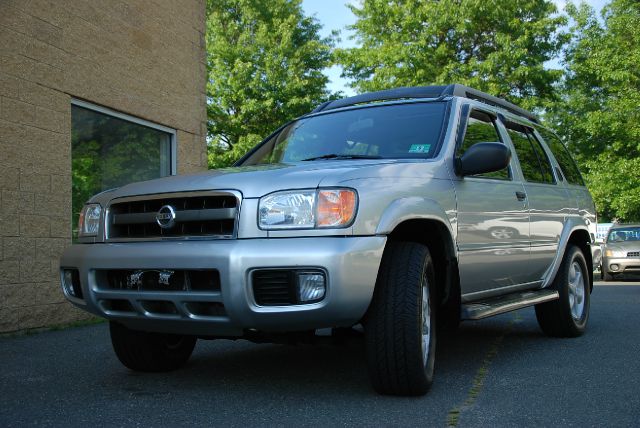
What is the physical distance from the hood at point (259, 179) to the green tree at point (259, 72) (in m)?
20.6

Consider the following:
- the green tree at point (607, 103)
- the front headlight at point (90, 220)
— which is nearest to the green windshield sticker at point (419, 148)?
the front headlight at point (90, 220)

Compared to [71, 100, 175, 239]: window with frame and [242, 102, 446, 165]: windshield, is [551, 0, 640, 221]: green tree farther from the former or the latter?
[242, 102, 446, 165]: windshield

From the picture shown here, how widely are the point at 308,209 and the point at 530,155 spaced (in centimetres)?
306

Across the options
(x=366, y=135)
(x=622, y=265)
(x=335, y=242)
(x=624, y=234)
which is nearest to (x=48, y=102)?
(x=366, y=135)

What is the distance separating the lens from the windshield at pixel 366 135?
4.59 m

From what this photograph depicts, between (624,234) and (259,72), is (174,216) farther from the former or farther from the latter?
(259,72)

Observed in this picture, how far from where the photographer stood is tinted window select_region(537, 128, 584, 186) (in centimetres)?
655

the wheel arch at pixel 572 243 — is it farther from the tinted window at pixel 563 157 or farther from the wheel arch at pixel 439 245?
the wheel arch at pixel 439 245

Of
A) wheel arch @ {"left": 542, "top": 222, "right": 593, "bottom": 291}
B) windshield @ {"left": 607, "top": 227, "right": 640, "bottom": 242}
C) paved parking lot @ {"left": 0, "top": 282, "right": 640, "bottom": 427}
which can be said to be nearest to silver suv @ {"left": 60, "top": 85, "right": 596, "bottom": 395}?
paved parking lot @ {"left": 0, "top": 282, "right": 640, "bottom": 427}

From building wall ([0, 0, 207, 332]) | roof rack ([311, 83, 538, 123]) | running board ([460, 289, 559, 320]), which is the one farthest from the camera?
building wall ([0, 0, 207, 332])

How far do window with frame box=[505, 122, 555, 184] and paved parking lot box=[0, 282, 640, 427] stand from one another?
4.49 ft

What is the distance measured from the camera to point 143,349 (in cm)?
461

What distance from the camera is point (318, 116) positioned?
541 centimetres

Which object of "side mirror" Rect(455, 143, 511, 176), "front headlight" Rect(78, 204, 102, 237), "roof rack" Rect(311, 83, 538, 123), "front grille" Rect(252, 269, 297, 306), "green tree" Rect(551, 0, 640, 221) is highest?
"green tree" Rect(551, 0, 640, 221)
